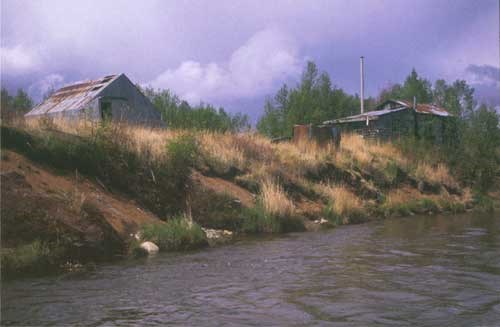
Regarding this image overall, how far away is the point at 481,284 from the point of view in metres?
7.66

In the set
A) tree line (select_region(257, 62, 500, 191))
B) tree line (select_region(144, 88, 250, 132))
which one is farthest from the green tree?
tree line (select_region(144, 88, 250, 132))

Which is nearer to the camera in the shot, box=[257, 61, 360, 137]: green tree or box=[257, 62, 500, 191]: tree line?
box=[257, 62, 500, 191]: tree line

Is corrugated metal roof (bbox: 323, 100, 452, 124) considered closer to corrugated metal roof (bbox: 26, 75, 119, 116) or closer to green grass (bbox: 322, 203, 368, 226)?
corrugated metal roof (bbox: 26, 75, 119, 116)

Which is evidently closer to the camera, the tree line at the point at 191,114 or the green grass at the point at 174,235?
the green grass at the point at 174,235

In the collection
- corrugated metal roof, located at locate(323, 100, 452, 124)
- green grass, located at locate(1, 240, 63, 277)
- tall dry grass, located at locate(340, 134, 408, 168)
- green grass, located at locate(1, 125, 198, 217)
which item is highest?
corrugated metal roof, located at locate(323, 100, 452, 124)

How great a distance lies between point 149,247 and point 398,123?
30516 mm

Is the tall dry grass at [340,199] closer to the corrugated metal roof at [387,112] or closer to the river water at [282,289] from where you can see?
the river water at [282,289]

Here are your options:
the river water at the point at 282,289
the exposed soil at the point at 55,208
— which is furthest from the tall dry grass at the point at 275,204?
the exposed soil at the point at 55,208

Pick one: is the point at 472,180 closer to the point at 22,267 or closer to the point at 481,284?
the point at 481,284

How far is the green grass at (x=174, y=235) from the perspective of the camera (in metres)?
11.2

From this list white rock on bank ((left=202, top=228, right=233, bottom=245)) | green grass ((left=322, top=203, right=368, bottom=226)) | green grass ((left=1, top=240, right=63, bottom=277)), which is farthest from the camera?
green grass ((left=322, top=203, right=368, bottom=226))

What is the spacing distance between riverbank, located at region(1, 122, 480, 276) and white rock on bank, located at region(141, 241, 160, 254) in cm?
19

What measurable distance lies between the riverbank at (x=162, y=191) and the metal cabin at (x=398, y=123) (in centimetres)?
1363

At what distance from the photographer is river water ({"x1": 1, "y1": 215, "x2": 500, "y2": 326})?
6170 mm
